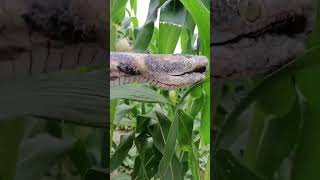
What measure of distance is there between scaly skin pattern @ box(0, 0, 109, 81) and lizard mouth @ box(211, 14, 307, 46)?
0.18 meters

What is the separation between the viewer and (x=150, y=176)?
2.63 ft

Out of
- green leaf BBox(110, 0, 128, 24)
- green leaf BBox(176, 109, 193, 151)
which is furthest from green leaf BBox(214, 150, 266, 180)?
green leaf BBox(110, 0, 128, 24)

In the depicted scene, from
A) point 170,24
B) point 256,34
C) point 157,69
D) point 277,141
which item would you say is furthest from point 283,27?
point 170,24

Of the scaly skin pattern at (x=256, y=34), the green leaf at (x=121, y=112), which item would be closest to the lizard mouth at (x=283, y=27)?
the scaly skin pattern at (x=256, y=34)

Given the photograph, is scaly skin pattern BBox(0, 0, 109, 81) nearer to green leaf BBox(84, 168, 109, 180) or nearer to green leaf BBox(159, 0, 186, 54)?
green leaf BBox(84, 168, 109, 180)

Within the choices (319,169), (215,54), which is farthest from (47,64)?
(319,169)

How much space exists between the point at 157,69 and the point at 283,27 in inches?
9.3

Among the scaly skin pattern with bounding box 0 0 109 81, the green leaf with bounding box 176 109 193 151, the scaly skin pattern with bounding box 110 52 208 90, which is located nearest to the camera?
the scaly skin pattern with bounding box 0 0 109 81

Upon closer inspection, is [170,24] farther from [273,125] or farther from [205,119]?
[273,125]

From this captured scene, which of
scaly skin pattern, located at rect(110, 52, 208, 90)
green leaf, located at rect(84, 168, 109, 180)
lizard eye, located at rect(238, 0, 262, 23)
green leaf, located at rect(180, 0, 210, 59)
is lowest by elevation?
green leaf, located at rect(84, 168, 109, 180)

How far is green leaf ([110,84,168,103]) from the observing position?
63cm

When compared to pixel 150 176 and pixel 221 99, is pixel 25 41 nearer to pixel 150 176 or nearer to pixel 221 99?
pixel 221 99

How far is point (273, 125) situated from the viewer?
1.48 feet

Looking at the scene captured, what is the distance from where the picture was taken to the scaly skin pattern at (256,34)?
447 millimetres
